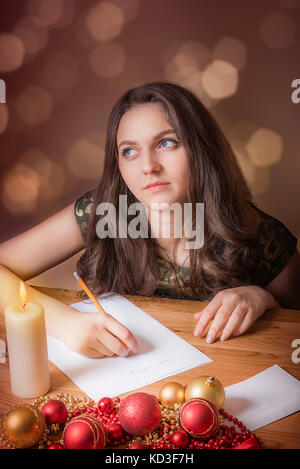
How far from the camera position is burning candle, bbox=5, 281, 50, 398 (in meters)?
0.63

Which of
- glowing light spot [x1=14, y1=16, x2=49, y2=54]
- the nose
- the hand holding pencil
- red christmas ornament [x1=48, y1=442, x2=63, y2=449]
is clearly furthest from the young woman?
red christmas ornament [x1=48, y1=442, x2=63, y2=449]

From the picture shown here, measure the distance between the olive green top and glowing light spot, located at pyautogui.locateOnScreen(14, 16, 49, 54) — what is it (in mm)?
358

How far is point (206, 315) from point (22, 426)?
1.31 ft

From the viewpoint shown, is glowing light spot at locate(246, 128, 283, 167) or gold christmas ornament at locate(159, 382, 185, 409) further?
glowing light spot at locate(246, 128, 283, 167)

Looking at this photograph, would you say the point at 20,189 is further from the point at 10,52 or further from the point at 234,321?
the point at 234,321

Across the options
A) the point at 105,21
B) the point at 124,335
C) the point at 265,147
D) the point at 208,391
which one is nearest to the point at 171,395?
the point at 208,391

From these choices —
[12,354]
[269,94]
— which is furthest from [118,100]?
[12,354]

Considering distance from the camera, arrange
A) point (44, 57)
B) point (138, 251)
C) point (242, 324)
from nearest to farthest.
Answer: point (242, 324)
point (44, 57)
point (138, 251)

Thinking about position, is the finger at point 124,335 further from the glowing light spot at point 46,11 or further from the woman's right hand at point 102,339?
the glowing light spot at point 46,11

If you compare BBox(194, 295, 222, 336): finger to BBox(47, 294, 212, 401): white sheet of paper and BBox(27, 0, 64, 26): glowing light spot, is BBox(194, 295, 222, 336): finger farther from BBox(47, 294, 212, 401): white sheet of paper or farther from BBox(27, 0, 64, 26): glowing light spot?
BBox(27, 0, 64, 26): glowing light spot

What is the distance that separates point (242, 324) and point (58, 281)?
51 centimetres

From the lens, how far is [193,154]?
982mm

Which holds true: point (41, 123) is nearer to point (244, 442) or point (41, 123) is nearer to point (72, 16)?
point (72, 16)

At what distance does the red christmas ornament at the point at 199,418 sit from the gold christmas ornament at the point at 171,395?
50mm
